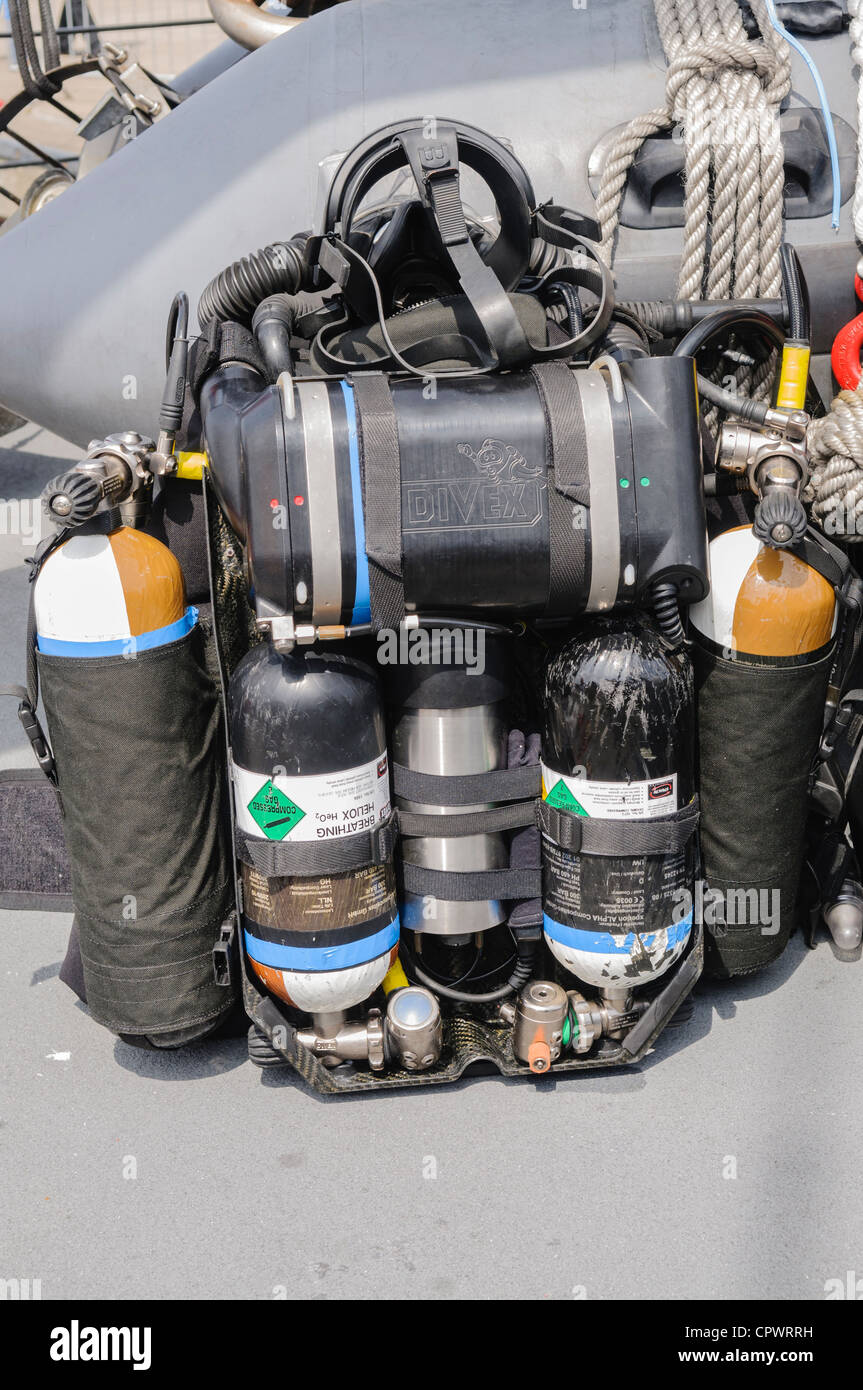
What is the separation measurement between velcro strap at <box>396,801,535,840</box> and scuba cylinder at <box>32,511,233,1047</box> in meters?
0.36

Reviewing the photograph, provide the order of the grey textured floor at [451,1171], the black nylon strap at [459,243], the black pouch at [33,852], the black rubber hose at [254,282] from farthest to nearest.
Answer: the black pouch at [33,852], the black rubber hose at [254,282], the black nylon strap at [459,243], the grey textured floor at [451,1171]

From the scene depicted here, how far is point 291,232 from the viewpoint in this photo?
2.81m

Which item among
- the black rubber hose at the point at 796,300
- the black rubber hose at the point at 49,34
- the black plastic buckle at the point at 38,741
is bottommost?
the black plastic buckle at the point at 38,741

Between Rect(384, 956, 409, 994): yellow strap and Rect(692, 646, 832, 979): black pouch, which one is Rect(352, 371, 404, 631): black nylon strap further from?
Rect(384, 956, 409, 994): yellow strap

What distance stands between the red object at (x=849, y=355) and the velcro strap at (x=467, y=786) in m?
1.10

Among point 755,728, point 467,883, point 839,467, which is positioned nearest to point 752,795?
point 755,728

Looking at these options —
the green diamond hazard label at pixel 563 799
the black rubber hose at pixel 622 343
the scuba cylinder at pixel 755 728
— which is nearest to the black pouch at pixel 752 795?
the scuba cylinder at pixel 755 728

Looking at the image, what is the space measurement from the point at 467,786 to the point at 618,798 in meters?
0.27

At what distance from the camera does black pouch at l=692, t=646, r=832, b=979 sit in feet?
7.05

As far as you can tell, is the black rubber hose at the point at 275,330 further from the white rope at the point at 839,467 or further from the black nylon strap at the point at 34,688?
the white rope at the point at 839,467

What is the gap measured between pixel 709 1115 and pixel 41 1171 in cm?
116

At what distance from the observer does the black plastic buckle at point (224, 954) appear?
2.14 m

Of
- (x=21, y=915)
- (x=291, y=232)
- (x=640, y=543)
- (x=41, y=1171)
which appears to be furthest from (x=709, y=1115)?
(x=291, y=232)

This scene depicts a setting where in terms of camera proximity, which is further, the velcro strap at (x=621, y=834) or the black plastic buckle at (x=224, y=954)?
the black plastic buckle at (x=224, y=954)
